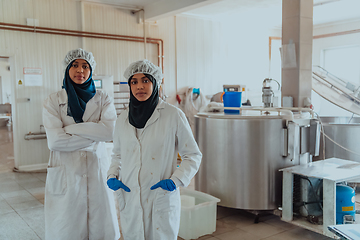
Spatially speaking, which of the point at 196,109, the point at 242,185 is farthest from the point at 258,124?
the point at 196,109

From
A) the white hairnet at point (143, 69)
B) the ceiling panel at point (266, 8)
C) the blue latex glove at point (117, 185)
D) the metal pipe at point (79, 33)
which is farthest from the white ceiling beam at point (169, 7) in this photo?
the blue latex glove at point (117, 185)

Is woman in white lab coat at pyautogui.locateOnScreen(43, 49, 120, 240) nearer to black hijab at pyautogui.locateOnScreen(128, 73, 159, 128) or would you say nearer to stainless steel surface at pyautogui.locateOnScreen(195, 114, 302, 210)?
black hijab at pyautogui.locateOnScreen(128, 73, 159, 128)

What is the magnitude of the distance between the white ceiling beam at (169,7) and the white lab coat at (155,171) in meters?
3.63

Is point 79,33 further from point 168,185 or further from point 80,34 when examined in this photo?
point 168,185

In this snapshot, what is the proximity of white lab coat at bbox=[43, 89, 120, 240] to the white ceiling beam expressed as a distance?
A: 3359mm

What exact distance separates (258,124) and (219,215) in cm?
102

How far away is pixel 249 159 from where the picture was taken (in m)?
2.91

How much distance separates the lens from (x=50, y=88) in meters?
5.31

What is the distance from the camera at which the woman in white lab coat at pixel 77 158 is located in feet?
6.68

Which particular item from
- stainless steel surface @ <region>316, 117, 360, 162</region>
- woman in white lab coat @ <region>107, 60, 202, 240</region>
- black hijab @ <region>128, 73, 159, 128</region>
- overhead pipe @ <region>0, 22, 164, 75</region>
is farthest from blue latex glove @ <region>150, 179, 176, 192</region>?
overhead pipe @ <region>0, 22, 164, 75</region>

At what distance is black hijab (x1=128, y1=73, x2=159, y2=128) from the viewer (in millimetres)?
1659

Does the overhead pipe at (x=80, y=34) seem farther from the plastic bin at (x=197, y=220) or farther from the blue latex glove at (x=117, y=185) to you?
the blue latex glove at (x=117, y=185)

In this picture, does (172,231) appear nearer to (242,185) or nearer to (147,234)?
(147,234)

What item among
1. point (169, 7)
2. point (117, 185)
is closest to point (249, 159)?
point (117, 185)
